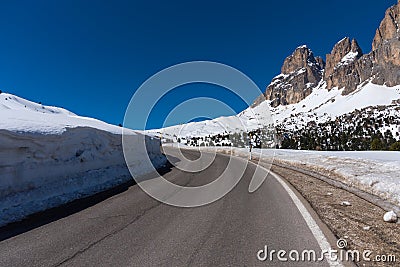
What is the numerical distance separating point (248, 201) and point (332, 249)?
3.21 meters

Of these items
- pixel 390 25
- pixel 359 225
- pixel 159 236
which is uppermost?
pixel 390 25

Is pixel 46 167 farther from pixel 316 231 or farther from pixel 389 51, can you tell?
pixel 389 51

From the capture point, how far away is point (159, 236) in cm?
425

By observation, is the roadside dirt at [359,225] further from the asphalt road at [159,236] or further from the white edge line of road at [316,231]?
the asphalt road at [159,236]

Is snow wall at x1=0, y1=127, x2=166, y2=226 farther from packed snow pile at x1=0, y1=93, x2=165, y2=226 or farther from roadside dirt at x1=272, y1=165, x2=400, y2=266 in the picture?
roadside dirt at x1=272, y1=165, x2=400, y2=266

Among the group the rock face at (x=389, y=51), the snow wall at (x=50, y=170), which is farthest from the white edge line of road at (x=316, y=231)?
the rock face at (x=389, y=51)

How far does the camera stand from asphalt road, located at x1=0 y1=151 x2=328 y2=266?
3.45 m

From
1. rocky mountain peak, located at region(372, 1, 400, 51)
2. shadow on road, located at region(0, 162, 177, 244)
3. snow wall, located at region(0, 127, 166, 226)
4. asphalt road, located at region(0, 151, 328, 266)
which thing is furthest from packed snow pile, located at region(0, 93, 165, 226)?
rocky mountain peak, located at region(372, 1, 400, 51)

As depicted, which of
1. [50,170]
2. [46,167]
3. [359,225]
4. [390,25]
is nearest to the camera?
[359,225]

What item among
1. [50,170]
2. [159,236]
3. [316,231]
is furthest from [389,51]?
[159,236]

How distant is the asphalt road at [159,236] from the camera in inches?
136

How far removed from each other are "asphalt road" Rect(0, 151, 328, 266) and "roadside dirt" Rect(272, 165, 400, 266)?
51 centimetres

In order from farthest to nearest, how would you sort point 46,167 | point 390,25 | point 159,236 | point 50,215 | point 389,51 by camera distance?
point 390,25
point 389,51
point 46,167
point 50,215
point 159,236

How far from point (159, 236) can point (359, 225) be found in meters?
3.38
